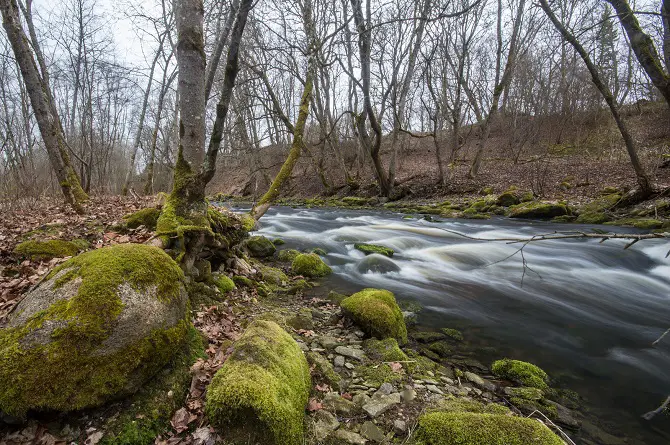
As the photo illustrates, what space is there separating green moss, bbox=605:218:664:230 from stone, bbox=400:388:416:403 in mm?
10167

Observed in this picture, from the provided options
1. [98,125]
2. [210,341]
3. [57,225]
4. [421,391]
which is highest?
[98,125]

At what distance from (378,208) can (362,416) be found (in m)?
14.9

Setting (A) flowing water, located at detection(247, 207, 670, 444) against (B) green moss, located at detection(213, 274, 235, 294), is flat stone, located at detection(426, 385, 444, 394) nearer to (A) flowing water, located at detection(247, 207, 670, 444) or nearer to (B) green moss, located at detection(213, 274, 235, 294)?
(A) flowing water, located at detection(247, 207, 670, 444)

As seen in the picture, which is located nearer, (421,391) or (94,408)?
(94,408)

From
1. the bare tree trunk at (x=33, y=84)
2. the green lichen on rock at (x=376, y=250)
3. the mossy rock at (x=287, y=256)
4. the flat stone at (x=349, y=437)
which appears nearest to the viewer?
the flat stone at (x=349, y=437)

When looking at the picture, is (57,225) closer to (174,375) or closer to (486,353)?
(174,375)

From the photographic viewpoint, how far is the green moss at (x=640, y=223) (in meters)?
9.07

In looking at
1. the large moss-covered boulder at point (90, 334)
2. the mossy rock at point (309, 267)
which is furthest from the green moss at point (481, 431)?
the mossy rock at point (309, 267)

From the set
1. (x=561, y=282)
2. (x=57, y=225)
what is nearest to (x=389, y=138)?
(x=561, y=282)

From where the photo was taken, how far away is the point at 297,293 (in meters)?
5.43

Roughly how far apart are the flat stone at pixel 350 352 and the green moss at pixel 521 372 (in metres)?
1.47

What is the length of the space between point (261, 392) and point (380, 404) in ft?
3.48

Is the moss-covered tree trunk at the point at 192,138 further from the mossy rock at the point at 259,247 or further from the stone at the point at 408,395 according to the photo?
the mossy rock at the point at 259,247

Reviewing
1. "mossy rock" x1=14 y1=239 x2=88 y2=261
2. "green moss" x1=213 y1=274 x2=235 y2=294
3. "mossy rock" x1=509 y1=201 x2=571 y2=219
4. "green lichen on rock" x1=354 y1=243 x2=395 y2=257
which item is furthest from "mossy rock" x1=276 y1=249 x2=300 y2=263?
"mossy rock" x1=509 y1=201 x2=571 y2=219
